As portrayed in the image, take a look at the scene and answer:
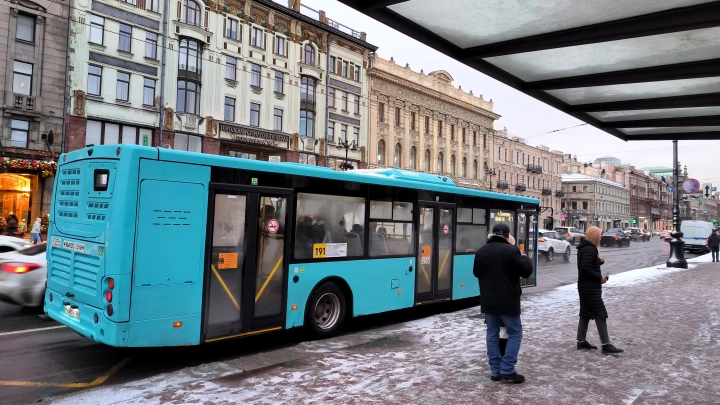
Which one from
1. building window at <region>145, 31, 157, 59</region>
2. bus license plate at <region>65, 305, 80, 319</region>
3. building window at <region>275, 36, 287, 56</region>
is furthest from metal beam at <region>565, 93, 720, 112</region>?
building window at <region>275, 36, 287, 56</region>

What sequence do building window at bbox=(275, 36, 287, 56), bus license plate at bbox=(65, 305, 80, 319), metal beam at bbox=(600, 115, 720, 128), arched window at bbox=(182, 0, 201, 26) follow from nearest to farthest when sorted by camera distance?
bus license plate at bbox=(65, 305, 80, 319) → metal beam at bbox=(600, 115, 720, 128) → arched window at bbox=(182, 0, 201, 26) → building window at bbox=(275, 36, 287, 56)

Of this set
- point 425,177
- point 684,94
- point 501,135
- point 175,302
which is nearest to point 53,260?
point 175,302

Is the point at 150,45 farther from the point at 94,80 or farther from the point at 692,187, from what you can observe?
the point at 692,187

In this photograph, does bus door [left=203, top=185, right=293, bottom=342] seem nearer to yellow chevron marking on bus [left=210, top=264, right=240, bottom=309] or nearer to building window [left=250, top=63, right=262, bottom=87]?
yellow chevron marking on bus [left=210, top=264, right=240, bottom=309]

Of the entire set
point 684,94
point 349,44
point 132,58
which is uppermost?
point 349,44

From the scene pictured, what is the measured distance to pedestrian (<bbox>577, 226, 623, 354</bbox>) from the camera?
6.78 meters

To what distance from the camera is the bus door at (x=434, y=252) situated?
9.90 meters

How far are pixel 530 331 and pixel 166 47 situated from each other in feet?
94.2

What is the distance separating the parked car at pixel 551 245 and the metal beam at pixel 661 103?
62.3 ft

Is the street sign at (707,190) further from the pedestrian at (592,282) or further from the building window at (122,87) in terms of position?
the building window at (122,87)

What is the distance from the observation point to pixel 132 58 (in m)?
29.0

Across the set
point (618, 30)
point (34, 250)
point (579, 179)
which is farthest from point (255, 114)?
point (579, 179)

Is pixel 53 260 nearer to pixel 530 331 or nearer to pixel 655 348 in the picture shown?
pixel 530 331

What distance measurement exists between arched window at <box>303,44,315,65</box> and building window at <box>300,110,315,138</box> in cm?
395
